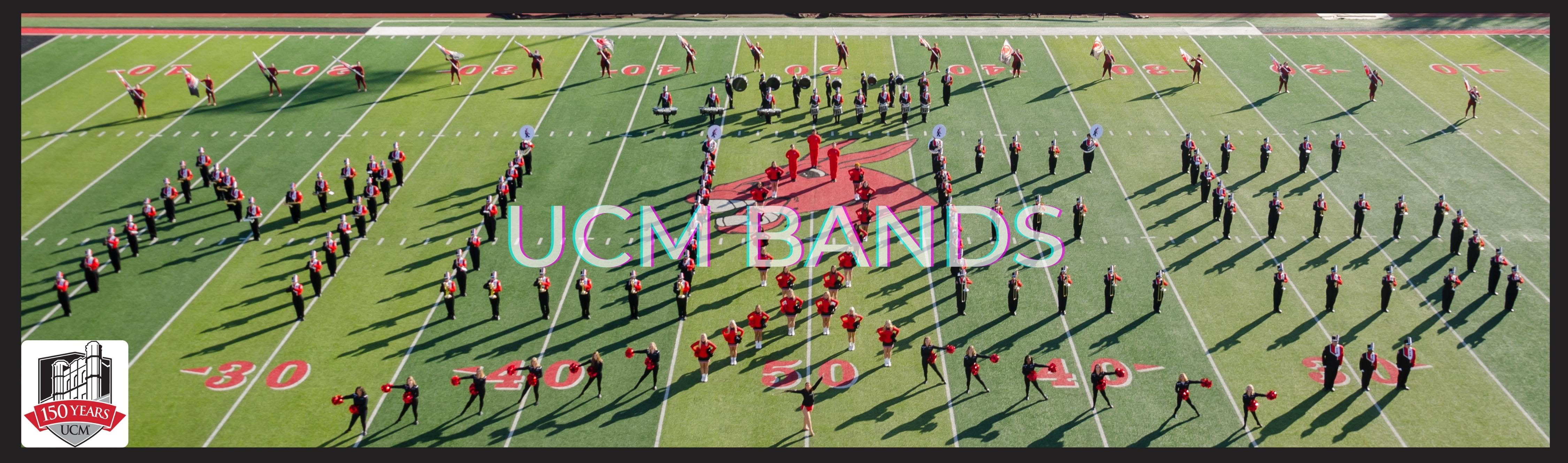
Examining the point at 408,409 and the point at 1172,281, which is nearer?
the point at 408,409

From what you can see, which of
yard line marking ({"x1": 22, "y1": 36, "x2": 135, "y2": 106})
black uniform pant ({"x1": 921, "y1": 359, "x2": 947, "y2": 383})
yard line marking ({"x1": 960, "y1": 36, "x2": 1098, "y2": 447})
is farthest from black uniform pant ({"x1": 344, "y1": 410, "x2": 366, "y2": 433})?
yard line marking ({"x1": 22, "y1": 36, "x2": 135, "y2": 106})

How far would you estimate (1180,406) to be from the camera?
22797mm

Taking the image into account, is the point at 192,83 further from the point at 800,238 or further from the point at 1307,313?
the point at 1307,313

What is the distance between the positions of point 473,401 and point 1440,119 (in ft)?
104

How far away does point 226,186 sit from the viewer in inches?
1281

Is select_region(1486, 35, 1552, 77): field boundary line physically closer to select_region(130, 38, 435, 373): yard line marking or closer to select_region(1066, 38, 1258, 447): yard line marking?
select_region(1066, 38, 1258, 447): yard line marking

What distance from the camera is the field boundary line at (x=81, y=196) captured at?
2598 cm

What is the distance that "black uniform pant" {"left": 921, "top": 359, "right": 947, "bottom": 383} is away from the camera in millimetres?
23859

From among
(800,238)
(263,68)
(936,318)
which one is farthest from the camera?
(263,68)

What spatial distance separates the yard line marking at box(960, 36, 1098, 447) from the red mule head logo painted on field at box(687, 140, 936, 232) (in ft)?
5.97

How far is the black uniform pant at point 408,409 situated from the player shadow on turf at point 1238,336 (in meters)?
14.5

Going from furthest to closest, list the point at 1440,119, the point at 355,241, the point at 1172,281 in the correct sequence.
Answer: the point at 1440,119
the point at 355,241
the point at 1172,281

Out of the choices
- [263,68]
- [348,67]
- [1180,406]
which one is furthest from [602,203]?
[348,67]

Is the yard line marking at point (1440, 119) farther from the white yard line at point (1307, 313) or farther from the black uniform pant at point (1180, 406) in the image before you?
the black uniform pant at point (1180, 406)
